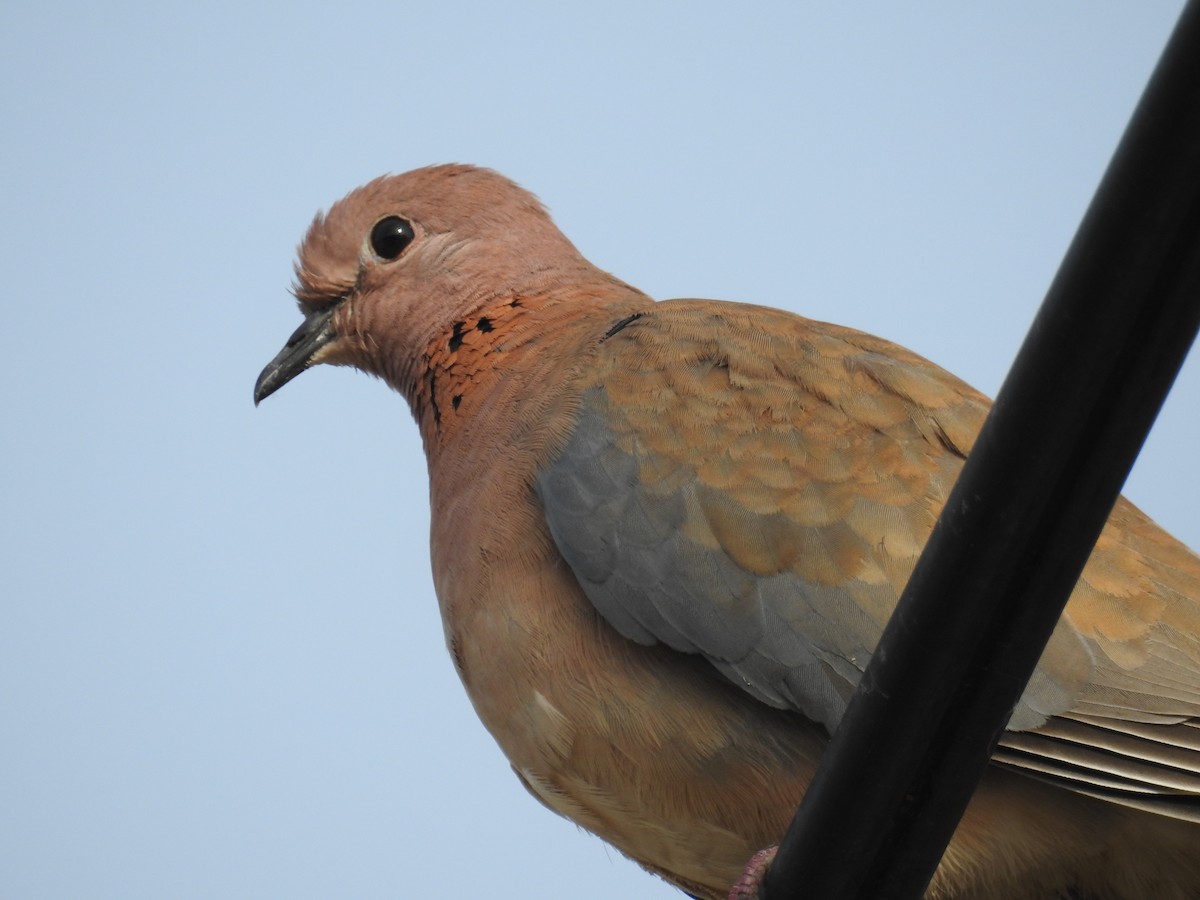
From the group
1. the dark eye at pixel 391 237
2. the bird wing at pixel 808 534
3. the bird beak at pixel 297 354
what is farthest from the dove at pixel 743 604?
the bird beak at pixel 297 354

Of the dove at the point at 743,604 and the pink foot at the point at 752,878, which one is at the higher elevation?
the dove at the point at 743,604

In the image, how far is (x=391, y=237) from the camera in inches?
171

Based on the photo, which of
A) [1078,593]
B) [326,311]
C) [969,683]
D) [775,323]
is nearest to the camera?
[969,683]

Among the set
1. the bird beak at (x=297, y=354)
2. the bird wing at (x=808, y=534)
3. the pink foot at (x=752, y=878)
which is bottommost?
the pink foot at (x=752, y=878)

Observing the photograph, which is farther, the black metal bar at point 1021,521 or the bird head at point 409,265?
the bird head at point 409,265

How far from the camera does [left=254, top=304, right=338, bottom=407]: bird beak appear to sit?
4.42 metres

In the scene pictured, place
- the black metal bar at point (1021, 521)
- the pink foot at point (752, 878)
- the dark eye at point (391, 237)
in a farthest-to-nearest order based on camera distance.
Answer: the dark eye at point (391, 237)
the pink foot at point (752, 878)
the black metal bar at point (1021, 521)

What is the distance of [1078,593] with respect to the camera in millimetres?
2838

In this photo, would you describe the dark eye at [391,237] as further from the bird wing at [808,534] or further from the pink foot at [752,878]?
the pink foot at [752,878]

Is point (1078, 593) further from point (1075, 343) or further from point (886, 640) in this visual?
point (1075, 343)

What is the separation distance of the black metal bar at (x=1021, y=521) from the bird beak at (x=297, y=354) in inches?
114

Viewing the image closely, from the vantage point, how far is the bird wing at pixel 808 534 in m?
2.65

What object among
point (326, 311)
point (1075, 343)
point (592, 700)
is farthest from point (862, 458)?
point (326, 311)

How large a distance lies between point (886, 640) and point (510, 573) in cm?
154
